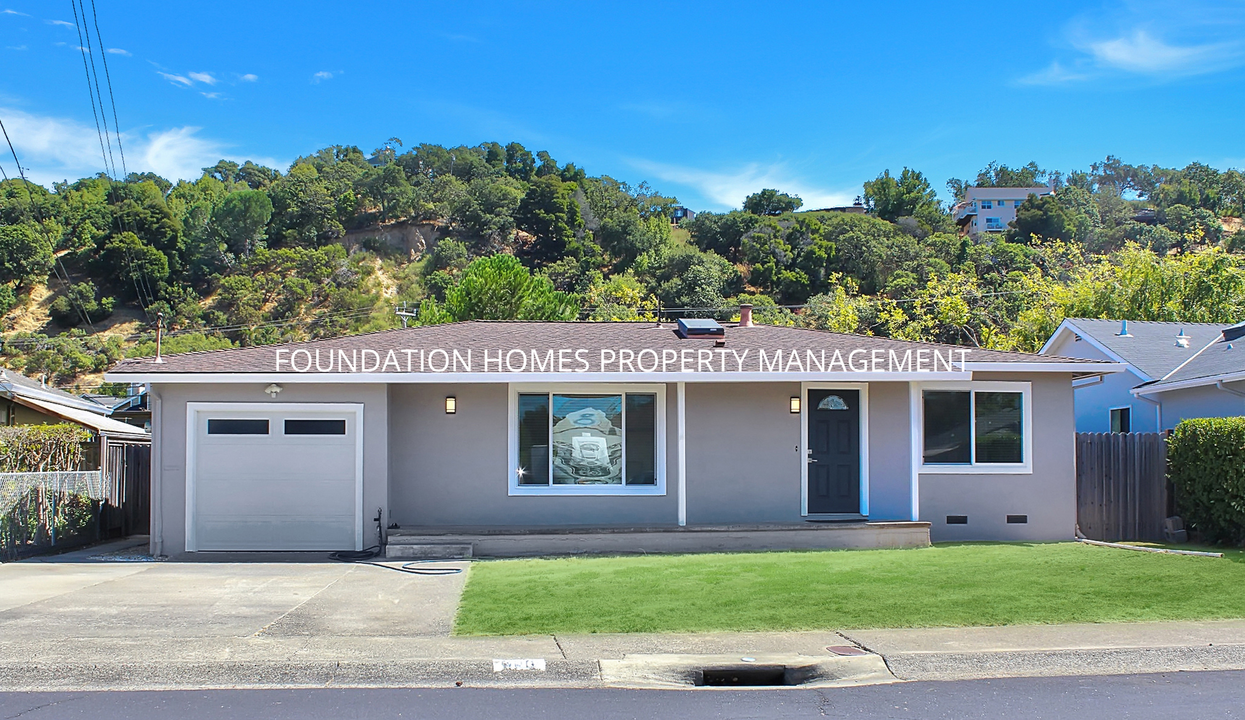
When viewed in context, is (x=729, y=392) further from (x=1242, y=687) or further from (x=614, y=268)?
(x=614, y=268)

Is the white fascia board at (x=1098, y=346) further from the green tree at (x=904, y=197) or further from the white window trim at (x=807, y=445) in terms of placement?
the green tree at (x=904, y=197)

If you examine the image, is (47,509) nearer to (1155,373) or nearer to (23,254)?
(1155,373)

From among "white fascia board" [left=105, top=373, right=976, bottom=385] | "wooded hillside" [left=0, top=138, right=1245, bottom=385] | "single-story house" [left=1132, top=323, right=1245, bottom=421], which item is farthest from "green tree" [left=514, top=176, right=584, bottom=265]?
"white fascia board" [left=105, top=373, right=976, bottom=385]

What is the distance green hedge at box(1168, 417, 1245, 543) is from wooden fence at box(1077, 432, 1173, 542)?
0.75 feet

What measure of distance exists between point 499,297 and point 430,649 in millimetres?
30644

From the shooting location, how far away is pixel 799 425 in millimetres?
13953

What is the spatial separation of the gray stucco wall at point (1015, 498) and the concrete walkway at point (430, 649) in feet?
19.3

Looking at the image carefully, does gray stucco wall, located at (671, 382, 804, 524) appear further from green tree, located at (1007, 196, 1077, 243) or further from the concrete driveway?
green tree, located at (1007, 196, 1077, 243)

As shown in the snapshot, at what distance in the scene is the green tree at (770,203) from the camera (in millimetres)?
89562

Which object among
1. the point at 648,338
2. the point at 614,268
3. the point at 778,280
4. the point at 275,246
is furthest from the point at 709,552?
the point at 275,246

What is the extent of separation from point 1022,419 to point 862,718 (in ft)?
31.3

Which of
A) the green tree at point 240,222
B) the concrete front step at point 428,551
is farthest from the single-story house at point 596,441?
the green tree at point 240,222

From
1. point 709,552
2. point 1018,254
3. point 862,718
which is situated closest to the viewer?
point 862,718

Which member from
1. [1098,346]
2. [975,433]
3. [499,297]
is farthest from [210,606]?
[499,297]
